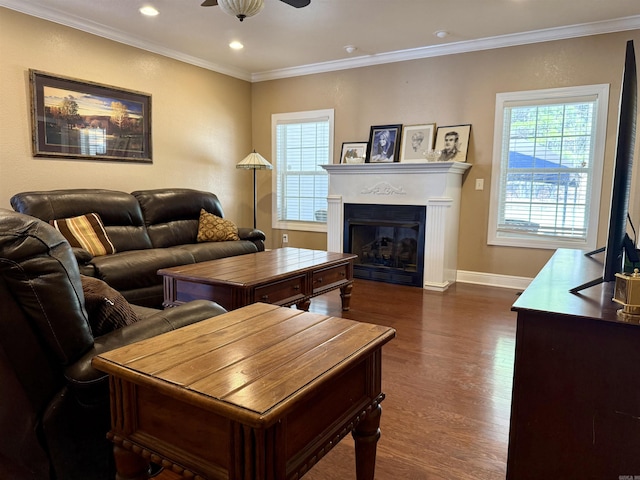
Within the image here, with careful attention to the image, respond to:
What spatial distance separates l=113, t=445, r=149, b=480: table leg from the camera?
1139 mm

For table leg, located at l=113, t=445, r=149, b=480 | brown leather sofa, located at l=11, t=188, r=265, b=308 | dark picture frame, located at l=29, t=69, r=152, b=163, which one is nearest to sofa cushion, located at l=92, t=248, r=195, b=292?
brown leather sofa, located at l=11, t=188, r=265, b=308

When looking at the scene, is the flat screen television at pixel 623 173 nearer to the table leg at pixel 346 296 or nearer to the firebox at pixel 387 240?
the table leg at pixel 346 296

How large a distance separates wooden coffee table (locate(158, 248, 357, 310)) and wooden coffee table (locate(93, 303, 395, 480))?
120 centimetres

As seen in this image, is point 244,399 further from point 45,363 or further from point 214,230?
point 214,230

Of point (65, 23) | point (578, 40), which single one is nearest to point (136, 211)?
point (65, 23)

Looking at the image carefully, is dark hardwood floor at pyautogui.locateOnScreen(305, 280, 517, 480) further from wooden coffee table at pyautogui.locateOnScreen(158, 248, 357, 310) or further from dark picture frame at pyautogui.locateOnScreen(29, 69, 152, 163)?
dark picture frame at pyautogui.locateOnScreen(29, 69, 152, 163)

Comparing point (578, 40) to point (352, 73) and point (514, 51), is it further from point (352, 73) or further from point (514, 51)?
point (352, 73)

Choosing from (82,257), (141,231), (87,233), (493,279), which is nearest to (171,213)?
(141,231)

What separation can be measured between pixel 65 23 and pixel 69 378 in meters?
4.10

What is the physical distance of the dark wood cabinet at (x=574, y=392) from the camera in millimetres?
1259

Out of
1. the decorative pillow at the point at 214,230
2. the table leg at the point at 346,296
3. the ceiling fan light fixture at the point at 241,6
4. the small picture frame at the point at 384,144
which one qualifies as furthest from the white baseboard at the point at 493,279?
the ceiling fan light fixture at the point at 241,6

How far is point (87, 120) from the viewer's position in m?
4.30

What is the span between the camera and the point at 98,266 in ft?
10.6

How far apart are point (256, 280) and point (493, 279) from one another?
10.5 ft
